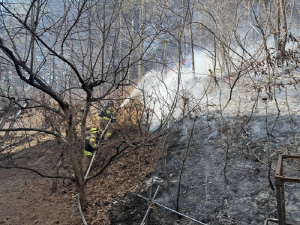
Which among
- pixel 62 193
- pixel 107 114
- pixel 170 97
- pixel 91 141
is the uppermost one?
pixel 170 97

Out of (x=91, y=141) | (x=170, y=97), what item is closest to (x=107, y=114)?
(x=91, y=141)

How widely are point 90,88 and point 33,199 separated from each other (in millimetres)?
3887

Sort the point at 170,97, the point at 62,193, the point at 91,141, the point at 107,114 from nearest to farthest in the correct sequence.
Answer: the point at 170,97 → the point at 62,193 → the point at 91,141 → the point at 107,114

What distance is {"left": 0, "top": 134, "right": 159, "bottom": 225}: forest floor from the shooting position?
15.7ft

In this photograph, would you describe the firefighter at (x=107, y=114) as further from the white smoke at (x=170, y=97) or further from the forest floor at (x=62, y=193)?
the white smoke at (x=170, y=97)

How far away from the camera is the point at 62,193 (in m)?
6.07

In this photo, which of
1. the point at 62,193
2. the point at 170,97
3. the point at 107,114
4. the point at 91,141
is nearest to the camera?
the point at 170,97

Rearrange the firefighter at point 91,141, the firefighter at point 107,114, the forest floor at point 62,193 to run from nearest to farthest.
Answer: the forest floor at point 62,193
the firefighter at point 91,141
the firefighter at point 107,114

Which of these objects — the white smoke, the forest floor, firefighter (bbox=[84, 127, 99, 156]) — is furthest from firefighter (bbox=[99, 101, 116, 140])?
the white smoke

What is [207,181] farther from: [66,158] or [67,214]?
[66,158]

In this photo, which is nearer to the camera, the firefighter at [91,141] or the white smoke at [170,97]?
the white smoke at [170,97]


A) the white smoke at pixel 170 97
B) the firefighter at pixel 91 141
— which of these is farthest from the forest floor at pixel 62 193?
the white smoke at pixel 170 97

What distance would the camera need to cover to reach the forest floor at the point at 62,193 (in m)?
4.79

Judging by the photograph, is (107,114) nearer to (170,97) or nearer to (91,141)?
(91,141)
